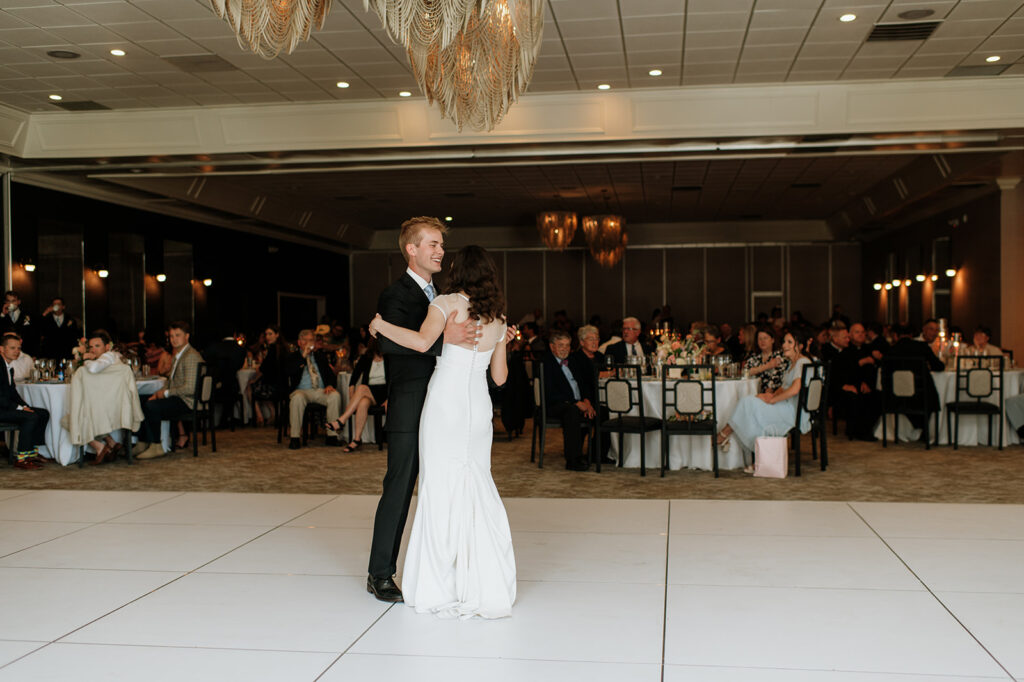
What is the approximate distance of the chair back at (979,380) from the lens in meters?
9.27

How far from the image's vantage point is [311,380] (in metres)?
10.2

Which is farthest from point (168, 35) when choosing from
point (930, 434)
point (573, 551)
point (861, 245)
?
point (861, 245)

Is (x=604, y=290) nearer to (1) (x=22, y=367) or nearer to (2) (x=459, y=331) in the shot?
(1) (x=22, y=367)

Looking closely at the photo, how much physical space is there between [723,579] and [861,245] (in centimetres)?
1895

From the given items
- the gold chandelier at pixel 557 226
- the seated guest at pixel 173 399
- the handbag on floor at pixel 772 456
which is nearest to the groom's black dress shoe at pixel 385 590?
the handbag on floor at pixel 772 456

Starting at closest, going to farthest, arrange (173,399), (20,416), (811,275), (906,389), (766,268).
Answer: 1. (20,416)
2. (173,399)
3. (906,389)
4. (811,275)
5. (766,268)

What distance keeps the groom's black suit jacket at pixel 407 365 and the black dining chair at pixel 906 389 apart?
6.96 meters

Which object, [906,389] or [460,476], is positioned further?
[906,389]

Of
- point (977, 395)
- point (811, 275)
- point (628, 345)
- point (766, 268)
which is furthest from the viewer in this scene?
point (766, 268)

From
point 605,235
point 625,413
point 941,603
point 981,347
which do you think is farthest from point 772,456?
point 605,235

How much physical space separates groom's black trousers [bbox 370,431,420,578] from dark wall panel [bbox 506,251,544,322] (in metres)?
18.6

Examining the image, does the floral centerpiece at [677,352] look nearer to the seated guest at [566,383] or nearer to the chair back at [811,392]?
the seated guest at [566,383]

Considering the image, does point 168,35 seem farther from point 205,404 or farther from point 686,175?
point 686,175

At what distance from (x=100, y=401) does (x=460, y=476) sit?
6051 mm
